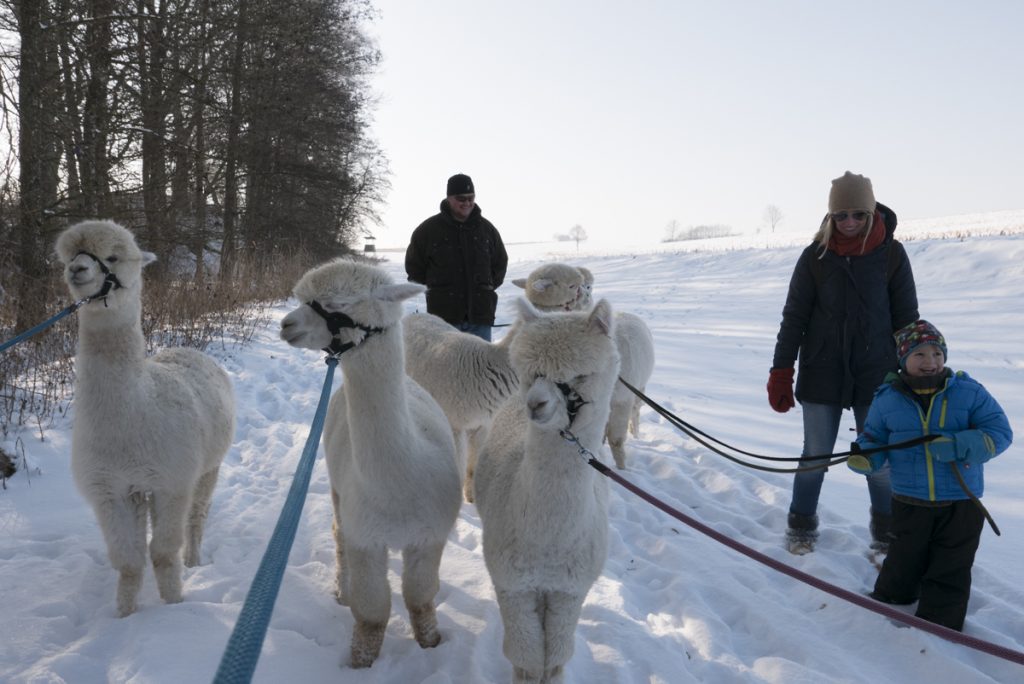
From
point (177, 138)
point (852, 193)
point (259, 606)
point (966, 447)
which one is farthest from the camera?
point (177, 138)

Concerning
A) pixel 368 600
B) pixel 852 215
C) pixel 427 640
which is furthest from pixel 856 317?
pixel 368 600

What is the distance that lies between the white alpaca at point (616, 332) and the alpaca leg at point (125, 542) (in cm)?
277

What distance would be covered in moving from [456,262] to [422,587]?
2.96 m

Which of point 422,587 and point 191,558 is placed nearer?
point 422,587

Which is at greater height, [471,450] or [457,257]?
[457,257]

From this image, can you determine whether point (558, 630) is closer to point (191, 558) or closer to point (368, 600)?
point (368, 600)

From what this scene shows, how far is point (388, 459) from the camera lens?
8.20 ft

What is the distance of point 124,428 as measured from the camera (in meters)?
2.75

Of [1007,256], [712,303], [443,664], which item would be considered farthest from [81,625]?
[1007,256]

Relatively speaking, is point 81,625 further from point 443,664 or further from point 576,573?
point 576,573

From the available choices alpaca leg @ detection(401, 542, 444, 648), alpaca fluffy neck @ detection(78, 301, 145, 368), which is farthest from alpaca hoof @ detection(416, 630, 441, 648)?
alpaca fluffy neck @ detection(78, 301, 145, 368)

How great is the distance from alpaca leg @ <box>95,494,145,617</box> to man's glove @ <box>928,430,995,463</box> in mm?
3643

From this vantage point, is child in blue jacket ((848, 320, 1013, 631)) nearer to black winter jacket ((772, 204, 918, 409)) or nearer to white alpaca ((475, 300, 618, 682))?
black winter jacket ((772, 204, 918, 409))

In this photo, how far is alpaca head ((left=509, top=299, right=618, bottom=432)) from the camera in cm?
213
